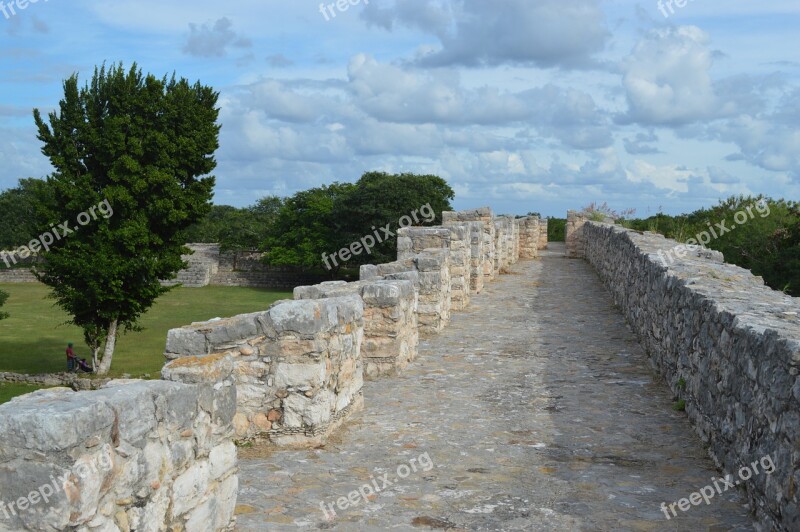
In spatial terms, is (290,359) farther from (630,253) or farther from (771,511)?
(630,253)

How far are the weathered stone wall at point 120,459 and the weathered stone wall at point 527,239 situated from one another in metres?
24.1

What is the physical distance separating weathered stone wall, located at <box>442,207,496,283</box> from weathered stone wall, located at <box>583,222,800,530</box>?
29.1 ft

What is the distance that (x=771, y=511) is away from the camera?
13.9ft

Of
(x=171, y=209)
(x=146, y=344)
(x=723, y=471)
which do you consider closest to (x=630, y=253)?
(x=723, y=471)

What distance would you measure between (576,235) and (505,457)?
23.4m

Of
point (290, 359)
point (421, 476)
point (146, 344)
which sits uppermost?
point (290, 359)

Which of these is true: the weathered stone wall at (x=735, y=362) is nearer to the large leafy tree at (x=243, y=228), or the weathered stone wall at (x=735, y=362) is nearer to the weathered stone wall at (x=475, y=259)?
the weathered stone wall at (x=475, y=259)

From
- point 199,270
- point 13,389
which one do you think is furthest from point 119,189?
point 199,270

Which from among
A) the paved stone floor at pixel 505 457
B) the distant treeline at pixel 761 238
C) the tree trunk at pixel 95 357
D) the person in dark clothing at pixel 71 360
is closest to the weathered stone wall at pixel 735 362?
the paved stone floor at pixel 505 457

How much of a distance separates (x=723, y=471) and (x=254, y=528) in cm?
325

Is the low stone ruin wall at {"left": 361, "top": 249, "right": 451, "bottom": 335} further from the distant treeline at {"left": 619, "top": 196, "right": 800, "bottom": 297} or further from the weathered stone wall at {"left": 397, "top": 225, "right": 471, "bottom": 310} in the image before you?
the distant treeline at {"left": 619, "top": 196, "right": 800, "bottom": 297}

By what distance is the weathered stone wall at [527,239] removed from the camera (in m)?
28.0

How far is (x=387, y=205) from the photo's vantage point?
43.9 meters

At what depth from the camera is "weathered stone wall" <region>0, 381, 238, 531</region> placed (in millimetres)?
2992
